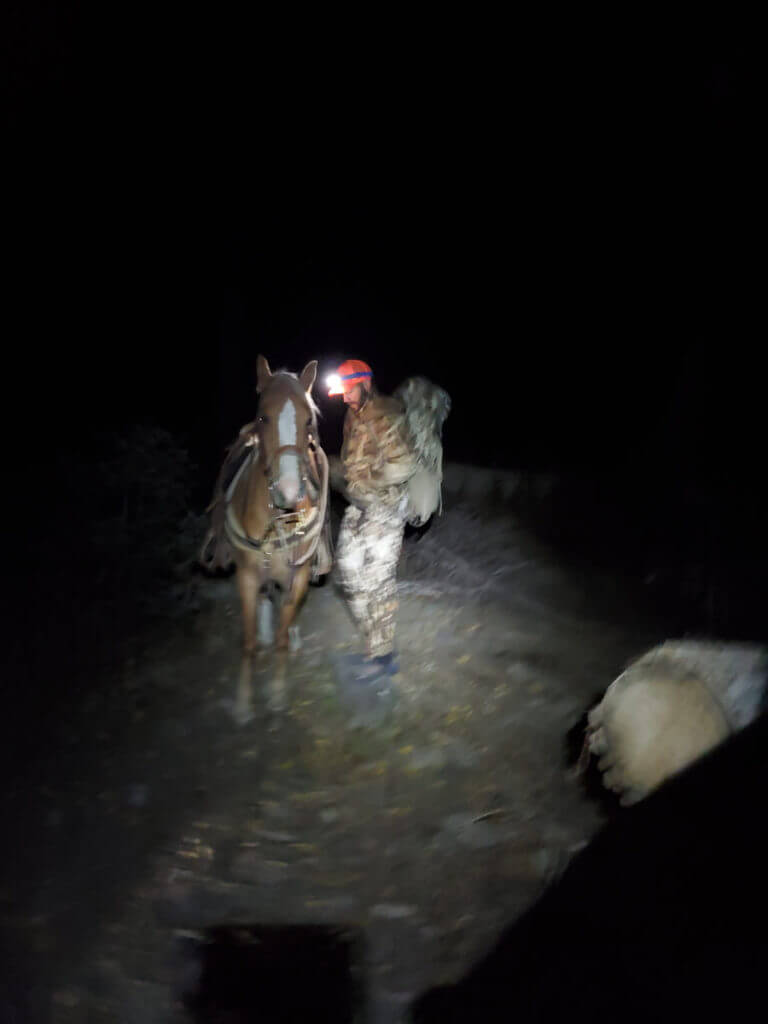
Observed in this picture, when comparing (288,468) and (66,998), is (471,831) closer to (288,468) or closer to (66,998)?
(66,998)

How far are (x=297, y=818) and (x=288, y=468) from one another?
6.77 ft

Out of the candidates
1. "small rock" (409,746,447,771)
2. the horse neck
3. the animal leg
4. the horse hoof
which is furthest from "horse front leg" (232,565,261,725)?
"small rock" (409,746,447,771)

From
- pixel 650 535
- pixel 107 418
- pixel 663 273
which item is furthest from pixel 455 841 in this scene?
pixel 663 273

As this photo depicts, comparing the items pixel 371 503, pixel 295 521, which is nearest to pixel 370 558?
pixel 371 503

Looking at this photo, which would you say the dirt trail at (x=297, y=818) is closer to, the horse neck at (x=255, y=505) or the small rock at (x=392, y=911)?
the small rock at (x=392, y=911)

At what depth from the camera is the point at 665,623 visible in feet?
23.8

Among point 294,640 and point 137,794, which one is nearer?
point 137,794

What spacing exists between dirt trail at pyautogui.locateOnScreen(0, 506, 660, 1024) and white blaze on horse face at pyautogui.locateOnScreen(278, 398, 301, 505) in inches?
66.0

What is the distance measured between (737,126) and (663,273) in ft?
12.3

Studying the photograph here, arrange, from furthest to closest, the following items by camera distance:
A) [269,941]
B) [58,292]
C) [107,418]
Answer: [58,292]
[107,418]
[269,941]

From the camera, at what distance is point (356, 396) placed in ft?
17.8

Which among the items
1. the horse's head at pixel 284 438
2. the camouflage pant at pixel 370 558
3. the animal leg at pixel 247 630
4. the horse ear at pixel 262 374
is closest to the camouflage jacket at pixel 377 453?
the camouflage pant at pixel 370 558

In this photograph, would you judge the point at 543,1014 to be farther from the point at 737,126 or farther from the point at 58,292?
the point at 58,292

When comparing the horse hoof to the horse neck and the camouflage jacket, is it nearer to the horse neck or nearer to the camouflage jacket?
the horse neck
